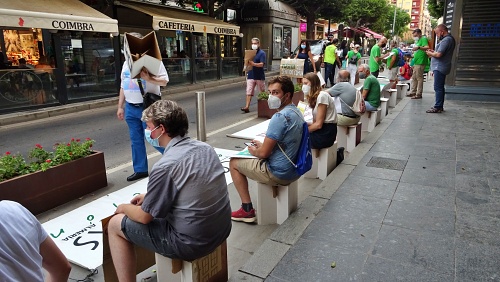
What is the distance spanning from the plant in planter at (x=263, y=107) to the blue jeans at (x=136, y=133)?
4438 mm

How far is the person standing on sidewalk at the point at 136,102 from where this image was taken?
14.9ft

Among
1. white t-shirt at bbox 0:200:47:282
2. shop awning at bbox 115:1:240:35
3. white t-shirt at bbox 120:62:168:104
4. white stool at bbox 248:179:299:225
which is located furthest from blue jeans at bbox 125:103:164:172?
shop awning at bbox 115:1:240:35

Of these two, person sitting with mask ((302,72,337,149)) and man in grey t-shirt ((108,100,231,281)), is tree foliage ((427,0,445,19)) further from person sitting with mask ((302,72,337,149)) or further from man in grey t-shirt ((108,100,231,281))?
man in grey t-shirt ((108,100,231,281))

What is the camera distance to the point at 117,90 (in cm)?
1305

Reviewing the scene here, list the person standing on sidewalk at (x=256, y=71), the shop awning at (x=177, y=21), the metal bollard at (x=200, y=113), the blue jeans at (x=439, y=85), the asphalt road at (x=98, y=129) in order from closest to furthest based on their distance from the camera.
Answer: the metal bollard at (x=200, y=113) < the asphalt road at (x=98, y=129) < the blue jeans at (x=439, y=85) < the person standing on sidewalk at (x=256, y=71) < the shop awning at (x=177, y=21)

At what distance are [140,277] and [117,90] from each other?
1125 cm

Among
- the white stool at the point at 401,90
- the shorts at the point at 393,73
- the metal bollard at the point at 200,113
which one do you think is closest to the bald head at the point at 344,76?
the metal bollard at the point at 200,113

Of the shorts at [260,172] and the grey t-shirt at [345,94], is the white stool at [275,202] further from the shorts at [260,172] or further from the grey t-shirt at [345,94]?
the grey t-shirt at [345,94]

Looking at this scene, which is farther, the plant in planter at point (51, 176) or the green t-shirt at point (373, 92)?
the green t-shirt at point (373, 92)

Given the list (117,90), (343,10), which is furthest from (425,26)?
(117,90)

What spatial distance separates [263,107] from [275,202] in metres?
5.56

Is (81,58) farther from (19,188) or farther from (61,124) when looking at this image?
(19,188)

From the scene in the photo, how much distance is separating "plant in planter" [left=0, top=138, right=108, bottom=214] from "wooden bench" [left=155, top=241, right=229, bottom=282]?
2.13 metres

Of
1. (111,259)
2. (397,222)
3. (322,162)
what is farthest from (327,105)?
(111,259)
